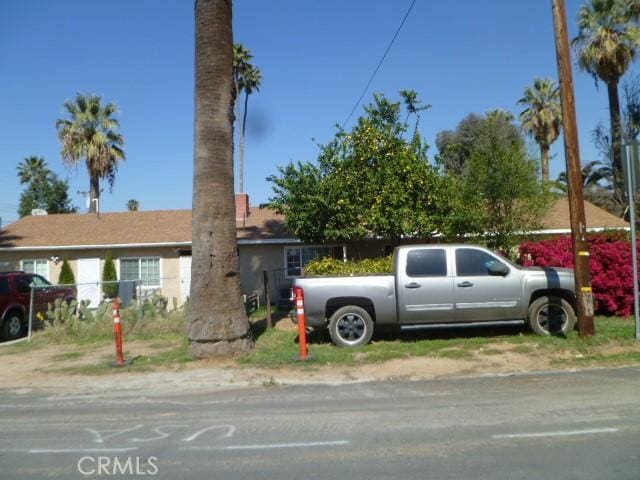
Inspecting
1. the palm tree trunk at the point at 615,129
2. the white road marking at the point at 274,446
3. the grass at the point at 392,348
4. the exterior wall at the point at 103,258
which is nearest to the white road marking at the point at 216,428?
the white road marking at the point at 274,446

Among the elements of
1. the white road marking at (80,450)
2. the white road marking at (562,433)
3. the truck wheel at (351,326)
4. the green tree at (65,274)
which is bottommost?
the white road marking at (80,450)

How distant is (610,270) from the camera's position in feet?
42.5

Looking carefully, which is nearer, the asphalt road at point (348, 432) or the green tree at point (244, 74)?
the asphalt road at point (348, 432)

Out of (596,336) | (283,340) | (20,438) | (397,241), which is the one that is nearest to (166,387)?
(20,438)

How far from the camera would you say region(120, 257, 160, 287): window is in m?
21.5

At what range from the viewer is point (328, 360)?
31.2 ft

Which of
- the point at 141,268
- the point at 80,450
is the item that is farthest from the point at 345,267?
the point at 141,268

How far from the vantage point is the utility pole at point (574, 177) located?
9727 millimetres

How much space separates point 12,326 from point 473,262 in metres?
12.5

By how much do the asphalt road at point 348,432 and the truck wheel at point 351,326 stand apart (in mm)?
2383

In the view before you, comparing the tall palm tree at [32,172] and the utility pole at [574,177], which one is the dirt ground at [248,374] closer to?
the utility pole at [574,177]

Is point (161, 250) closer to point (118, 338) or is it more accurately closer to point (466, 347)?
point (118, 338)

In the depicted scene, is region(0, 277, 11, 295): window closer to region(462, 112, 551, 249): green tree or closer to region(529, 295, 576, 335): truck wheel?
region(462, 112, 551, 249): green tree

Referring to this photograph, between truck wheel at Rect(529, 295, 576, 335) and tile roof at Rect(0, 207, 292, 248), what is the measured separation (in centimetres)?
1113
